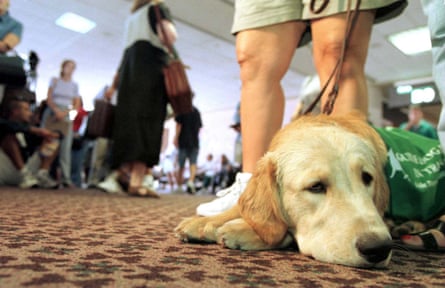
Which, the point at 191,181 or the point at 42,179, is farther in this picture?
the point at 191,181

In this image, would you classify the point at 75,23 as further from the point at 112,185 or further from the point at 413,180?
the point at 413,180

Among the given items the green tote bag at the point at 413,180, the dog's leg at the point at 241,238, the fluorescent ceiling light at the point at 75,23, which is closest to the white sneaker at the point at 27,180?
the dog's leg at the point at 241,238

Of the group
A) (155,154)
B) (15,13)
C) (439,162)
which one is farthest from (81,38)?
A: (439,162)

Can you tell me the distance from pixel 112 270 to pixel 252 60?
1.09 meters

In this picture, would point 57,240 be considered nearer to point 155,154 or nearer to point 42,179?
point 155,154

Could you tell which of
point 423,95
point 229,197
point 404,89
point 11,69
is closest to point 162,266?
point 229,197

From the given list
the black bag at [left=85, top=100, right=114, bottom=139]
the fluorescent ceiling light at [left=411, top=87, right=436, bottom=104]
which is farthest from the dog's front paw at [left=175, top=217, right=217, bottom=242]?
the fluorescent ceiling light at [left=411, top=87, right=436, bottom=104]

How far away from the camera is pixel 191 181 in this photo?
282 inches

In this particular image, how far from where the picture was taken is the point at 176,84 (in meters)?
3.30

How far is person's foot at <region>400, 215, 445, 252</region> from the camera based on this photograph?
1.14 metres

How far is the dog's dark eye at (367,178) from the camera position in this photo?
990 mm

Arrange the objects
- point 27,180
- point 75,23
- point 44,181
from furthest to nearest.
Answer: point 75,23 < point 44,181 < point 27,180

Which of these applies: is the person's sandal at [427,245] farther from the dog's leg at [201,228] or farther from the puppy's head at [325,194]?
the dog's leg at [201,228]

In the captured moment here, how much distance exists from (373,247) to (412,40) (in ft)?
28.8
